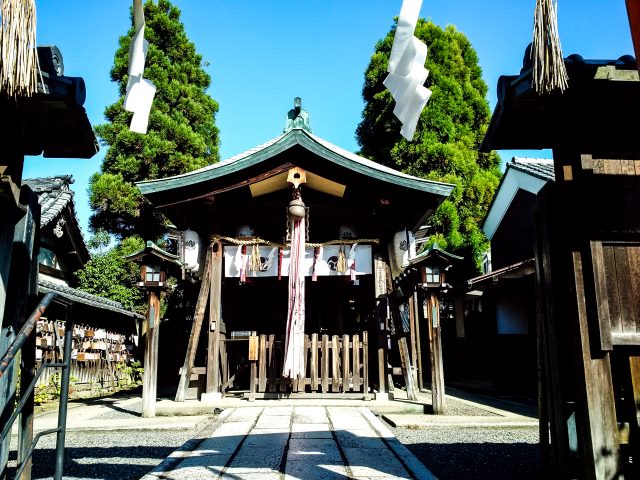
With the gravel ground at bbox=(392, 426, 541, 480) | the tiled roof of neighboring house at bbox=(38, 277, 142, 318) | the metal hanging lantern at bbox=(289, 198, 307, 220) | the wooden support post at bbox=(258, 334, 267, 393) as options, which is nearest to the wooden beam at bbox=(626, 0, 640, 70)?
the gravel ground at bbox=(392, 426, 541, 480)

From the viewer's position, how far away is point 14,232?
408cm

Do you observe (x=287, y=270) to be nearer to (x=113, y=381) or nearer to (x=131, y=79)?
(x=131, y=79)

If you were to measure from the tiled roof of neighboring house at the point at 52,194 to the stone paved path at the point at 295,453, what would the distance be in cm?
1019

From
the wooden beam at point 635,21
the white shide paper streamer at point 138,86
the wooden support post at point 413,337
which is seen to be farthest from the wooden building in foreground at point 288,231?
the wooden beam at point 635,21

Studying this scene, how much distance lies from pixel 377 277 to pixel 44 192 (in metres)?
11.1

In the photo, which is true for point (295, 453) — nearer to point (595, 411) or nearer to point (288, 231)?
point (595, 411)

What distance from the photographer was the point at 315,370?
10500mm

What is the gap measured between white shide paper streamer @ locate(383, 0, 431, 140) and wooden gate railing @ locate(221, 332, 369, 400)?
725cm

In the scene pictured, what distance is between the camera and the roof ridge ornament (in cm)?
1333

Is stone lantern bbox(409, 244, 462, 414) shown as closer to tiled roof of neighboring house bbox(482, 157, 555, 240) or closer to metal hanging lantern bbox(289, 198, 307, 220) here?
metal hanging lantern bbox(289, 198, 307, 220)

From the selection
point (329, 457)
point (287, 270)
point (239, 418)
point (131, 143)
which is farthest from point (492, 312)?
point (131, 143)

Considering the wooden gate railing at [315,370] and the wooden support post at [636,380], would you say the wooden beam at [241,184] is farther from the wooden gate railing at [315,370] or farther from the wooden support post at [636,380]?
the wooden support post at [636,380]

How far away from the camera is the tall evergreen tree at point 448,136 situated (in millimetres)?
22453

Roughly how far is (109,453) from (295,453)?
9.95 feet
